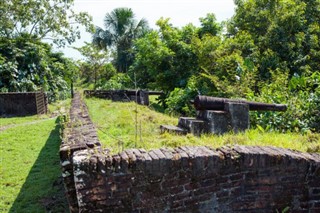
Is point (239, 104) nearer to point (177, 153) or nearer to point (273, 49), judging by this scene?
point (177, 153)

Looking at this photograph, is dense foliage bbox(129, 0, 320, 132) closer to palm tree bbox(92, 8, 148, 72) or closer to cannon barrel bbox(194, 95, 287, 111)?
cannon barrel bbox(194, 95, 287, 111)

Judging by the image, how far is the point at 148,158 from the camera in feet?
9.95

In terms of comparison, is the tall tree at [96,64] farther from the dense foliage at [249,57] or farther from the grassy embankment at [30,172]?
the grassy embankment at [30,172]

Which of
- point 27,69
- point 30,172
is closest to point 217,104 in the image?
point 30,172

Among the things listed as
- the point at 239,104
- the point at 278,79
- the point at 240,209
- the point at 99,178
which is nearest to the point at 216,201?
the point at 240,209

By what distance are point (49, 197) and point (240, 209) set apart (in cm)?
270

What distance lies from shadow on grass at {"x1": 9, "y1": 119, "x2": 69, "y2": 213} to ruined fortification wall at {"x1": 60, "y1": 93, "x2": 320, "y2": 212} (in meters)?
1.32

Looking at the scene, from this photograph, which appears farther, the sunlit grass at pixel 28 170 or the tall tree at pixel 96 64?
the tall tree at pixel 96 64

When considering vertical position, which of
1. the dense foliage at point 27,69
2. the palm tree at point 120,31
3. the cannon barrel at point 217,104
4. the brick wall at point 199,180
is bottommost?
the brick wall at point 199,180

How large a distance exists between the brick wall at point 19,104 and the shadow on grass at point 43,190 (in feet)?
24.2

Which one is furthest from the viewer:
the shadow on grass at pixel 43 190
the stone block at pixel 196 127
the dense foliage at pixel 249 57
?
the dense foliage at pixel 249 57

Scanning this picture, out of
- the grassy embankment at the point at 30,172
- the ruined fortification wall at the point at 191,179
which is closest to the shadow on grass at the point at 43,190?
the grassy embankment at the point at 30,172

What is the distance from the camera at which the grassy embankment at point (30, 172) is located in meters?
4.33

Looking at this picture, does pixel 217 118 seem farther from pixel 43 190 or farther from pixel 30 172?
pixel 30 172
